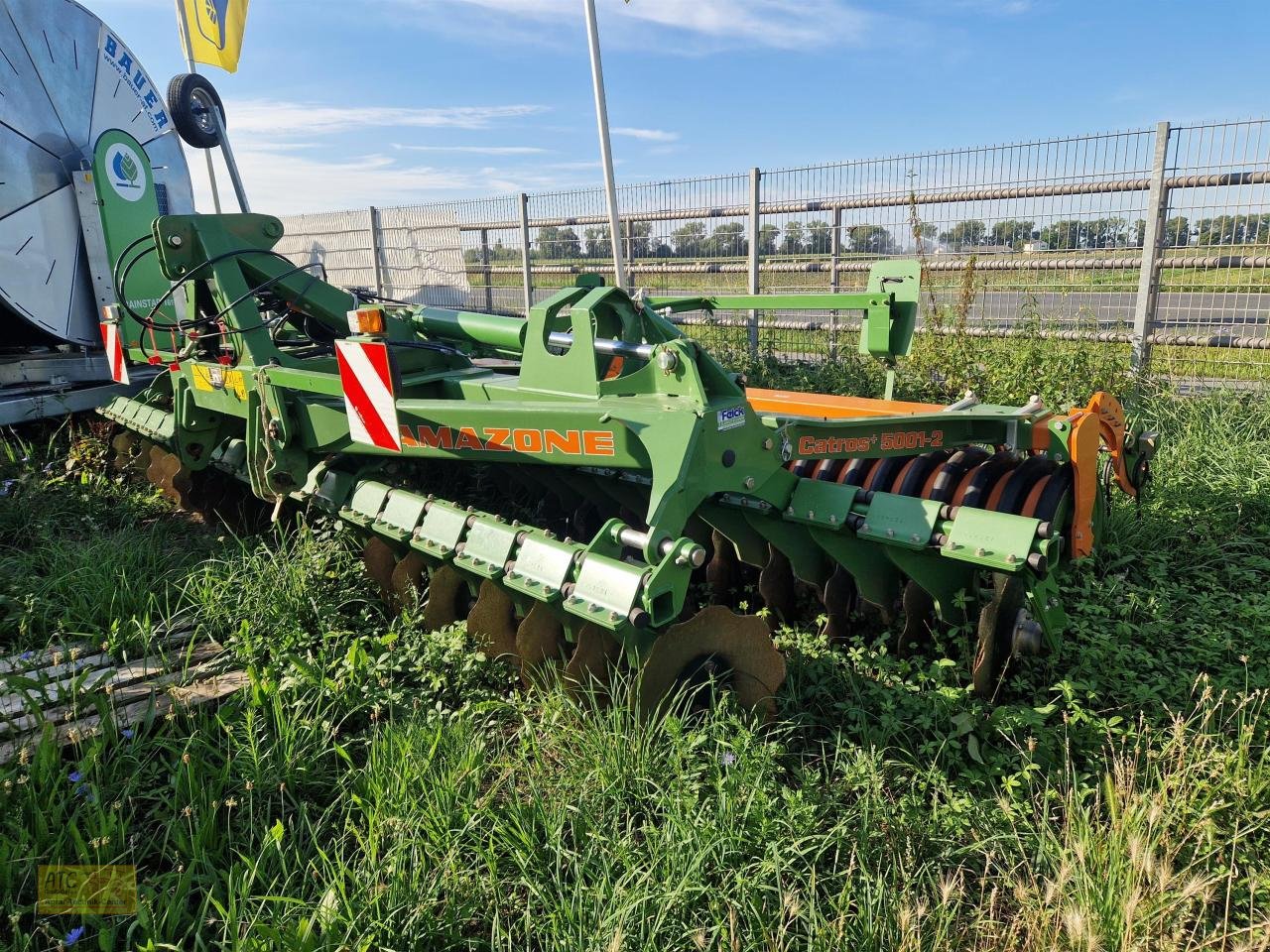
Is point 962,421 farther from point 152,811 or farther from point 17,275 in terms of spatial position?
point 17,275

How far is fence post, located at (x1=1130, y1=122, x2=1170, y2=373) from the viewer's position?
636 centimetres

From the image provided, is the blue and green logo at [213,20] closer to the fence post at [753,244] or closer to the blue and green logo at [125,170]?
the blue and green logo at [125,170]

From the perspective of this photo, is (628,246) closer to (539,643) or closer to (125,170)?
(125,170)

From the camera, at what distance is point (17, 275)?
6027 mm

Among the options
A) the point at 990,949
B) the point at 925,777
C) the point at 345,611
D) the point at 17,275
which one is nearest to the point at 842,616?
the point at 925,777

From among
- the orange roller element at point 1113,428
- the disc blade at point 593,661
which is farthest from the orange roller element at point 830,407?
the disc blade at point 593,661

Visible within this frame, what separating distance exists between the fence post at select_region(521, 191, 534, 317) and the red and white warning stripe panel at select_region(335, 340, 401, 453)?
8257 mm

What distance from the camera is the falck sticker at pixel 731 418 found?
2758 mm

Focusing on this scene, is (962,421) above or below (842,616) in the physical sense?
above

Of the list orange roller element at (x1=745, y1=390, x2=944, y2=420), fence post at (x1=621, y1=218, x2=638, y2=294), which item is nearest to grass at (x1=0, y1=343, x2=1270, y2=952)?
orange roller element at (x1=745, y1=390, x2=944, y2=420)

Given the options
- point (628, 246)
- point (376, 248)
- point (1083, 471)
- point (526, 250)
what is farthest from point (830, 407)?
point (376, 248)

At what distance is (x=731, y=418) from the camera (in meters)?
2.79

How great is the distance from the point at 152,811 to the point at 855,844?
1.90 metres

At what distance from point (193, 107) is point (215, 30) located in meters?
5.92
